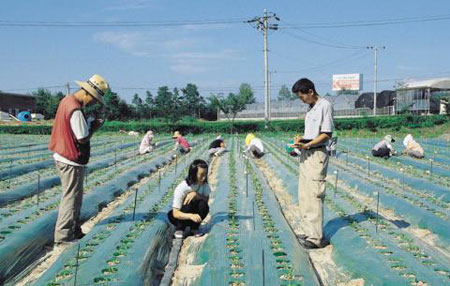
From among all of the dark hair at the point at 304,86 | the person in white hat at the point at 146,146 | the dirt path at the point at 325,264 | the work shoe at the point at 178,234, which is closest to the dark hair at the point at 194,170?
the work shoe at the point at 178,234

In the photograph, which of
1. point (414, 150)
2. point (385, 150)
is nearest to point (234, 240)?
point (385, 150)

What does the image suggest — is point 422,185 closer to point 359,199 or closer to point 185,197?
point 359,199

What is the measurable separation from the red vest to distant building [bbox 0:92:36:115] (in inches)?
1778

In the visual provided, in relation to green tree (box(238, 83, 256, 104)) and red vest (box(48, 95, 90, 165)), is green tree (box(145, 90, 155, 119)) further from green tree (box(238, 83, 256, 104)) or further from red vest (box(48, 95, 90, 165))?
red vest (box(48, 95, 90, 165))

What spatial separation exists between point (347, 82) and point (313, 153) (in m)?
61.6

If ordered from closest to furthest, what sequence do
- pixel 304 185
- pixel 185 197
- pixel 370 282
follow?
pixel 370 282, pixel 304 185, pixel 185 197

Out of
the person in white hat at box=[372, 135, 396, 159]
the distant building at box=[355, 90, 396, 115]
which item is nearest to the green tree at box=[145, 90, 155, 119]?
the distant building at box=[355, 90, 396, 115]

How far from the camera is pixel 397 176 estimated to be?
8.96 metres

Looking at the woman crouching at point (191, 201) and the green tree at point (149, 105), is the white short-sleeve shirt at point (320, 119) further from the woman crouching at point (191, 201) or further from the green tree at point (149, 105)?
the green tree at point (149, 105)

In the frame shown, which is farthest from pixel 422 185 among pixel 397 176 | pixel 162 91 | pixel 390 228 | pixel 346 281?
pixel 162 91

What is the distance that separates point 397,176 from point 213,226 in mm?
5417

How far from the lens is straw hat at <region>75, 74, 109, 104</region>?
4262 millimetres

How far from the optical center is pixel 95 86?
4.30 m

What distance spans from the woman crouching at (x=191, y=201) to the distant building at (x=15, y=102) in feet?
149
